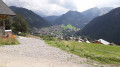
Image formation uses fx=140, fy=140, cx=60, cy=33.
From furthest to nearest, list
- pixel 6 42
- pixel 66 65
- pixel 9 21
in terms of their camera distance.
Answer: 1. pixel 9 21
2. pixel 6 42
3. pixel 66 65

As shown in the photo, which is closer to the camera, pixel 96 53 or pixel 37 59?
pixel 37 59

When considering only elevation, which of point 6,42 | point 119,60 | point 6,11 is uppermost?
point 6,11

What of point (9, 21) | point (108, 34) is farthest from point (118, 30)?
point (9, 21)

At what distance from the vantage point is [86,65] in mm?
8547

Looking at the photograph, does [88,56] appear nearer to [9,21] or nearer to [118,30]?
[9,21]

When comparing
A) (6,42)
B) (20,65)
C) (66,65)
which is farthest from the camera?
(6,42)

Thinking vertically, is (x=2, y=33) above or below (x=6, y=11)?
below

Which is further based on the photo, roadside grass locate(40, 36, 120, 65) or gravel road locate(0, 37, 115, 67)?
roadside grass locate(40, 36, 120, 65)

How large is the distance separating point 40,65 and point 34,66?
0.41 m

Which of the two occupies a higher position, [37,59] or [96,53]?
[37,59]

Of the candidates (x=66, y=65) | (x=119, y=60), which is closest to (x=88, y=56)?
(x=119, y=60)

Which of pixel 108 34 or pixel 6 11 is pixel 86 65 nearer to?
pixel 6 11

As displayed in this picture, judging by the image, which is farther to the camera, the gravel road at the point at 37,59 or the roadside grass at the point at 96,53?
the roadside grass at the point at 96,53

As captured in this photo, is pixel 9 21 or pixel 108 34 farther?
pixel 108 34
